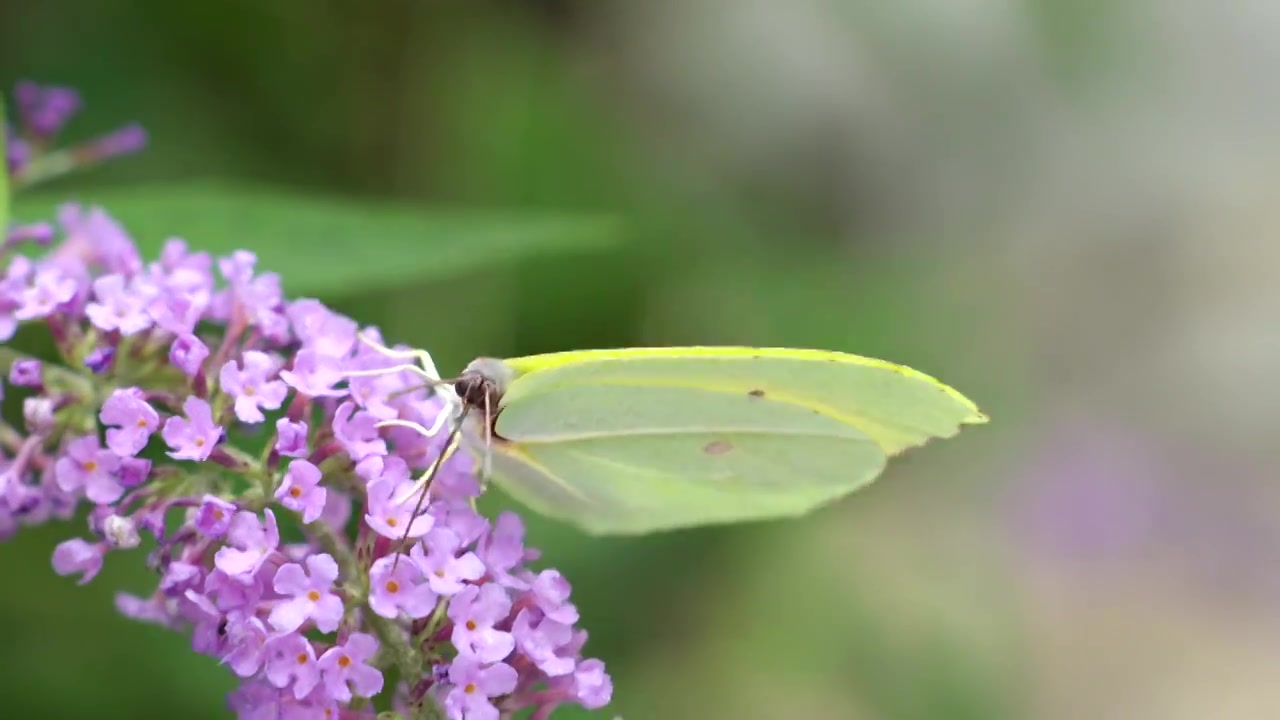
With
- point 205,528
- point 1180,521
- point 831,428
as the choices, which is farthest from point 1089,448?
point 205,528

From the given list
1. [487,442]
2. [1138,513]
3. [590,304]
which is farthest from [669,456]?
[1138,513]

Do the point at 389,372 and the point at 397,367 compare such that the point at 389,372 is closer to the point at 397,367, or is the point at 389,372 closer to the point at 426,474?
the point at 397,367

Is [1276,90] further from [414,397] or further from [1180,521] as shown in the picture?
[414,397]

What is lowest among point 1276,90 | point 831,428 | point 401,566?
point 401,566

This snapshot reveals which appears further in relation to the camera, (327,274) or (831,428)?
(327,274)

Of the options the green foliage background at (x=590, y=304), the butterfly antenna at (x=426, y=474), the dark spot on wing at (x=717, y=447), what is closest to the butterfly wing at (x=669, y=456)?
the dark spot on wing at (x=717, y=447)
